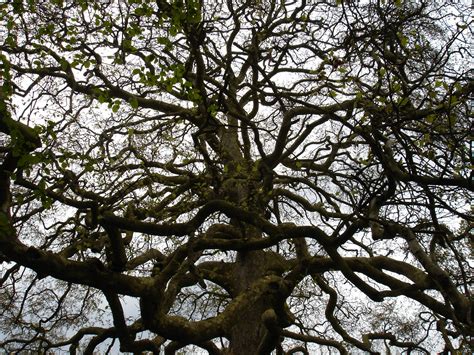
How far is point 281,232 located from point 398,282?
Result: 204cm

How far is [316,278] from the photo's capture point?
26.6 feet

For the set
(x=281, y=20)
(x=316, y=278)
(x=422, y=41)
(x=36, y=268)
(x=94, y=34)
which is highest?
(x=281, y=20)

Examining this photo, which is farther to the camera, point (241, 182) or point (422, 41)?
point (241, 182)

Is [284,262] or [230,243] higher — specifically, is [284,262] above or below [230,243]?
above

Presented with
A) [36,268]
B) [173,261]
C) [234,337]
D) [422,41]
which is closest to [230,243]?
[173,261]

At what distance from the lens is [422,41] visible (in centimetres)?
620

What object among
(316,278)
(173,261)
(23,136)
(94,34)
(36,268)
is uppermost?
(94,34)

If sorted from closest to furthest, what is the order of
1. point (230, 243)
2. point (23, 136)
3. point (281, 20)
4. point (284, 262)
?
point (23, 136), point (230, 243), point (284, 262), point (281, 20)

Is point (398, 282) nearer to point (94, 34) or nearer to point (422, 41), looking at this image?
point (422, 41)

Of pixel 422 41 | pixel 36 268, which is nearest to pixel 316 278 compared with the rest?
pixel 422 41

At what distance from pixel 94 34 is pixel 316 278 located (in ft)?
19.0

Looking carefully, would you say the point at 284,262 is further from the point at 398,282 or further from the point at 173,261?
the point at 173,261

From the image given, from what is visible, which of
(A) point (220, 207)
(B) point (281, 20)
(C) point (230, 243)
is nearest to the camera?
(A) point (220, 207)

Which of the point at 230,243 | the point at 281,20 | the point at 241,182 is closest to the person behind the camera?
the point at 230,243
